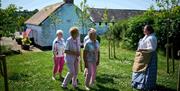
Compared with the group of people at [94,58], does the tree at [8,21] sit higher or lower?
higher

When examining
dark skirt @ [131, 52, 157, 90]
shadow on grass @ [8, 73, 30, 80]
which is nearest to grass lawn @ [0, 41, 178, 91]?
shadow on grass @ [8, 73, 30, 80]

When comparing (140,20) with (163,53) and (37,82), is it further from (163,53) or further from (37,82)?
(37,82)

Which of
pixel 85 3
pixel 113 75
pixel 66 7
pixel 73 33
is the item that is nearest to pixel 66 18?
pixel 66 7

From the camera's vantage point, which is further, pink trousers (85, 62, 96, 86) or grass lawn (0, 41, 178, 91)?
grass lawn (0, 41, 178, 91)

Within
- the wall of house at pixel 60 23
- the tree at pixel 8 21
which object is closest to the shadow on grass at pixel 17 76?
the tree at pixel 8 21

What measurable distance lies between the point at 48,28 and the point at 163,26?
21.5 meters

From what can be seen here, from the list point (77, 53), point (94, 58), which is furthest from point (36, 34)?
point (94, 58)

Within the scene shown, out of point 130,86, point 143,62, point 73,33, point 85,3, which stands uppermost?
point 85,3

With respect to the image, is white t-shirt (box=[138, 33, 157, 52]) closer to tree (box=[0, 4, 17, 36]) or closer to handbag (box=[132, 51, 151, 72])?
handbag (box=[132, 51, 151, 72])

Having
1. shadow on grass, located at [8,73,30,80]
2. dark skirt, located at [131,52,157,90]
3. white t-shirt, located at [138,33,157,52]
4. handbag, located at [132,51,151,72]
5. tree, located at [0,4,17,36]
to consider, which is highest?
tree, located at [0,4,17,36]

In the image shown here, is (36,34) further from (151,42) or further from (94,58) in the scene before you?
(151,42)

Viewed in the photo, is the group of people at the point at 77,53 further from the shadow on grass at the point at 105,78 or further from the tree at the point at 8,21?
the tree at the point at 8,21

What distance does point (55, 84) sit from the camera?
11.9 metres

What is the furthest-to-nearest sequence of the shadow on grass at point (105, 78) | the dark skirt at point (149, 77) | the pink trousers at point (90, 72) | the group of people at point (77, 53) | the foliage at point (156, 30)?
1. the foliage at point (156, 30)
2. the shadow on grass at point (105, 78)
3. the dark skirt at point (149, 77)
4. the pink trousers at point (90, 72)
5. the group of people at point (77, 53)
